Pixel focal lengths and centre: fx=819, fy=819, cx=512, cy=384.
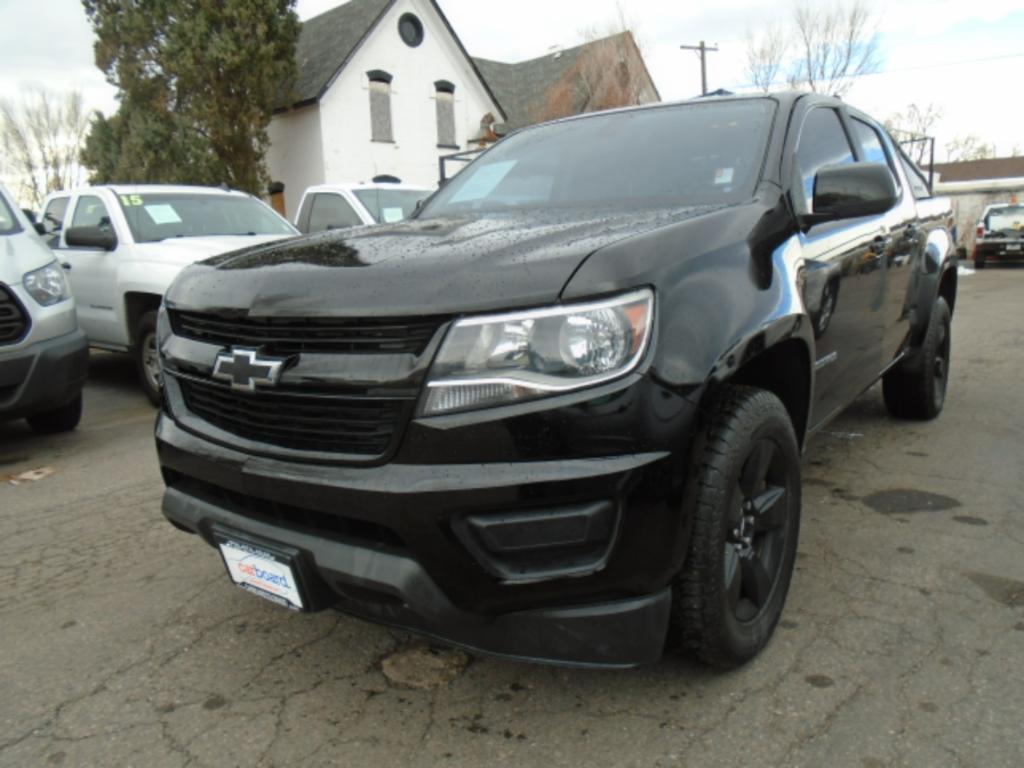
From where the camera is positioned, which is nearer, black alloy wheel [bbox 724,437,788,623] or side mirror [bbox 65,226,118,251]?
black alloy wheel [bbox 724,437,788,623]

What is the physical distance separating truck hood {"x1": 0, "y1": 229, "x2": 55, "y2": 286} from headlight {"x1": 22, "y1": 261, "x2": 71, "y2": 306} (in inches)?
1.4

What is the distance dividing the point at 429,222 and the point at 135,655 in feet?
5.66

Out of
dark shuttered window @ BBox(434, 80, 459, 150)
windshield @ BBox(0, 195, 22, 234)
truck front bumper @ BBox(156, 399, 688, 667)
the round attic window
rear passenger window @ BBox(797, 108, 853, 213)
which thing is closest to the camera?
truck front bumper @ BBox(156, 399, 688, 667)

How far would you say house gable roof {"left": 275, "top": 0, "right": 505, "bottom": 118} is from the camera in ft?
73.0

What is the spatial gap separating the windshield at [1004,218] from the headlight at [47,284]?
21.1 m

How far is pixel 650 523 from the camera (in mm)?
1820

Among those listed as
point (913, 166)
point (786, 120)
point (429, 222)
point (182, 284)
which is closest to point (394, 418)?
point (182, 284)

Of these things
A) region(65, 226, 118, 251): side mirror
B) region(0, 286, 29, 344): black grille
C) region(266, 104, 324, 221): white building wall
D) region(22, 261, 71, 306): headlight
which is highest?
region(266, 104, 324, 221): white building wall

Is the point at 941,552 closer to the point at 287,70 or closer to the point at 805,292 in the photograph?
the point at 805,292

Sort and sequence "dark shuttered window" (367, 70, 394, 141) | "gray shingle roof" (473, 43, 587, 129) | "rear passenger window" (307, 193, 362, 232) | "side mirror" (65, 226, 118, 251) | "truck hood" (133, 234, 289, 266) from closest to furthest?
"truck hood" (133, 234, 289, 266) → "side mirror" (65, 226, 118, 251) → "rear passenger window" (307, 193, 362, 232) → "dark shuttered window" (367, 70, 394, 141) → "gray shingle roof" (473, 43, 587, 129)

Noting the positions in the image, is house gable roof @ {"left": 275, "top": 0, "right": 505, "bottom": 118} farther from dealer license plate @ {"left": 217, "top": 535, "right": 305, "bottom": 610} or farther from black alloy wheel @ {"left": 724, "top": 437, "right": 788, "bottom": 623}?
black alloy wheel @ {"left": 724, "top": 437, "right": 788, "bottom": 623}

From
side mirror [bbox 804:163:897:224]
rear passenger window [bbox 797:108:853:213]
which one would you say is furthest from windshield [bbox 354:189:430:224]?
side mirror [bbox 804:163:897:224]

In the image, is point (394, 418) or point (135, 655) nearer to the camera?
point (394, 418)

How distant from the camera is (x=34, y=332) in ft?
15.6
